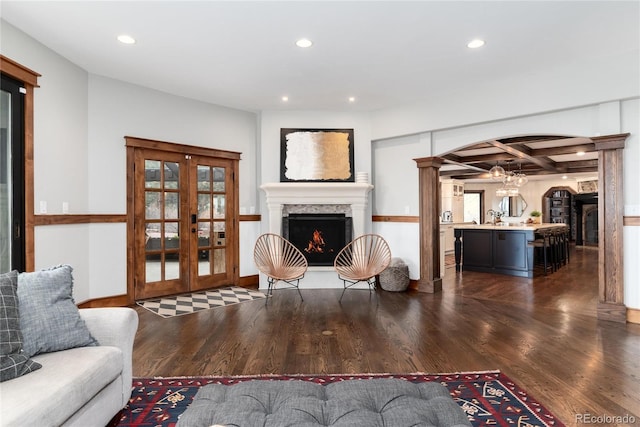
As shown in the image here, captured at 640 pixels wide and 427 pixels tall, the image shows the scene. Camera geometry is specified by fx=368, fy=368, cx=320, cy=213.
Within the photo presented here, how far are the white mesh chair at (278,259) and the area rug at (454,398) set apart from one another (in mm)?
2416

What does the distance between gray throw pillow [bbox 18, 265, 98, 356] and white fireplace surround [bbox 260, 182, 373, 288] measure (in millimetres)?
3776

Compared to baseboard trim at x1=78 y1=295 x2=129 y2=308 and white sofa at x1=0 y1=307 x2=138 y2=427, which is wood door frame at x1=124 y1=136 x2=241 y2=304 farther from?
white sofa at x1=0 y1=307 x2=138 y2=427

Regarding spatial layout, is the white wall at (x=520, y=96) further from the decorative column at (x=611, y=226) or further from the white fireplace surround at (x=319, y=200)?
the white fireplace surround at (x=319, y=200)

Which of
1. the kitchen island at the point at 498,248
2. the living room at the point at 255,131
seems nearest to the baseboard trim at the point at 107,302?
the living room at the point at 255,131

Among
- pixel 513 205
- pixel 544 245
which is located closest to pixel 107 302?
pixel 544 245

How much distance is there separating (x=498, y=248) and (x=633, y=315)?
3.31 meters

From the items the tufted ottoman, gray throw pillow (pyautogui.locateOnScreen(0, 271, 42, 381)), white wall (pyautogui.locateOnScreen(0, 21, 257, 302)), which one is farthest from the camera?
white wall (pyautogui.locateOnScreen(0, 21, 257, 302))

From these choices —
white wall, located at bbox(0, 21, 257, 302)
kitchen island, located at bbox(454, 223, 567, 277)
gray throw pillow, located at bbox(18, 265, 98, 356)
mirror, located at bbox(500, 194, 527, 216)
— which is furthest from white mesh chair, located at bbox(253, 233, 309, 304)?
mirror, located at bbox(500, 194, 527, 216)

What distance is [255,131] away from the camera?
614 centimetres

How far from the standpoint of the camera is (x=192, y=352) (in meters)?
3.04

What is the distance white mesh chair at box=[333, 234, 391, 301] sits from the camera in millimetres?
5176

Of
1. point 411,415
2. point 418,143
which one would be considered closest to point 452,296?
point 418,143

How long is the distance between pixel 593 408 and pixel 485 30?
3072 mm

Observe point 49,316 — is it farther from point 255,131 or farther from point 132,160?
point 255,131
